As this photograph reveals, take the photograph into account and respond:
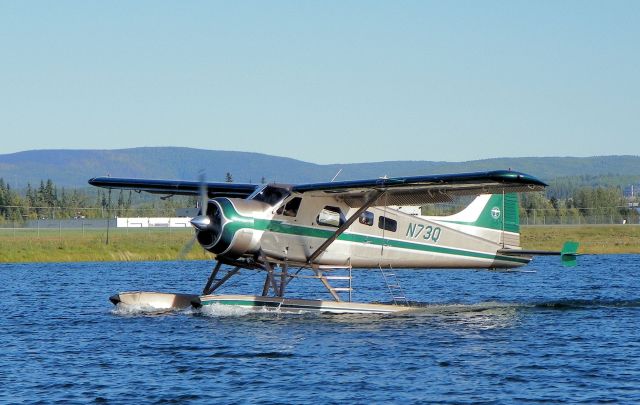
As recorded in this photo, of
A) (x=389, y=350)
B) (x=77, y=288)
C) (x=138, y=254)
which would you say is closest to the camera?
(x=389, y=350)

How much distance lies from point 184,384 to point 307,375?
1.89 metres

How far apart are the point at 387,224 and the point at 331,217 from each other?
168cm

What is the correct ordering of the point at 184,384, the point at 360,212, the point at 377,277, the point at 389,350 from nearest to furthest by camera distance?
1. the point at 184,384
2. the point at 389,350
3. the point at 360,212
4. the point at 377,277

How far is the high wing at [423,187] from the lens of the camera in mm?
19725

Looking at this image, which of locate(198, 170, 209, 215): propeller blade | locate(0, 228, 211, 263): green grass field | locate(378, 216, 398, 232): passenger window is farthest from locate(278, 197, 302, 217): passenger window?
locate(0, 228, 211, 263): green grass field

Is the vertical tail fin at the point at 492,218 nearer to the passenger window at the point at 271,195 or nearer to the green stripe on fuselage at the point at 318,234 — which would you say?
the green stripe on fuselage at the point at 318,234

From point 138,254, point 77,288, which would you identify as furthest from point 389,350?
point 138,254

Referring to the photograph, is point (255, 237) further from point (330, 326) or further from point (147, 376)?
point (147, 376)

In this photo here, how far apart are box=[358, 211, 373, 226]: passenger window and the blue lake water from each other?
230 centimetres

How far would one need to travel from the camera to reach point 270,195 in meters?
22.7

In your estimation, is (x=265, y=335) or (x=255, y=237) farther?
(x=255, y=237)

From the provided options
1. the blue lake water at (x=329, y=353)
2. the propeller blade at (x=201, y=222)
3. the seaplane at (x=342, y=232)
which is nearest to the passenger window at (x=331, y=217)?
the seaplane at (x=342, y=232)

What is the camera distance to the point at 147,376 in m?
15.7

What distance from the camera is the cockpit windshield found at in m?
22.6
